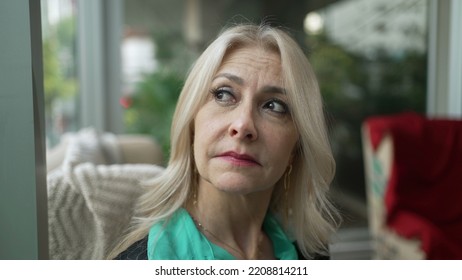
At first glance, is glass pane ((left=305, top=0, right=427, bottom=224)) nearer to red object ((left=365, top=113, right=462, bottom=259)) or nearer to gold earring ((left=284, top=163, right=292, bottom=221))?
red object ((left=365, top=113, right=462, bottom=259))

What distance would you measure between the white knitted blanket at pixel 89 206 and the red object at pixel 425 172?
1.56 metres

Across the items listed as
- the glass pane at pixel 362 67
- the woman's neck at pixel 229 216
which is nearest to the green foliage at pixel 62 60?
the glass pane at pixel 362 67

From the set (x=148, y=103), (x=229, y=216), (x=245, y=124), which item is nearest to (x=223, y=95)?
(x=245, y=124)

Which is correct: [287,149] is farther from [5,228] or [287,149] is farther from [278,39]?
[5,228]

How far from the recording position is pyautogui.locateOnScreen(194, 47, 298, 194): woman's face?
69 cm

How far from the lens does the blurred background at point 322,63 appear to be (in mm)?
2840

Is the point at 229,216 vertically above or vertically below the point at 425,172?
above

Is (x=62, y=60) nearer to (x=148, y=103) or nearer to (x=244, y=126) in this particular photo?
(x=148, y=103)

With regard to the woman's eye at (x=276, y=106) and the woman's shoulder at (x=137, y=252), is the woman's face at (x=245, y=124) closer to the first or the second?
the woman's eye at (x=276, y=106)

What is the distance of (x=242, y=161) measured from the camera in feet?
2.25

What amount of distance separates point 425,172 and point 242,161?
1953 mm

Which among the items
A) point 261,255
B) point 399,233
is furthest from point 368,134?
point 261,255

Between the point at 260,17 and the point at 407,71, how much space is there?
9.61ft

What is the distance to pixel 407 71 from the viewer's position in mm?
3395
